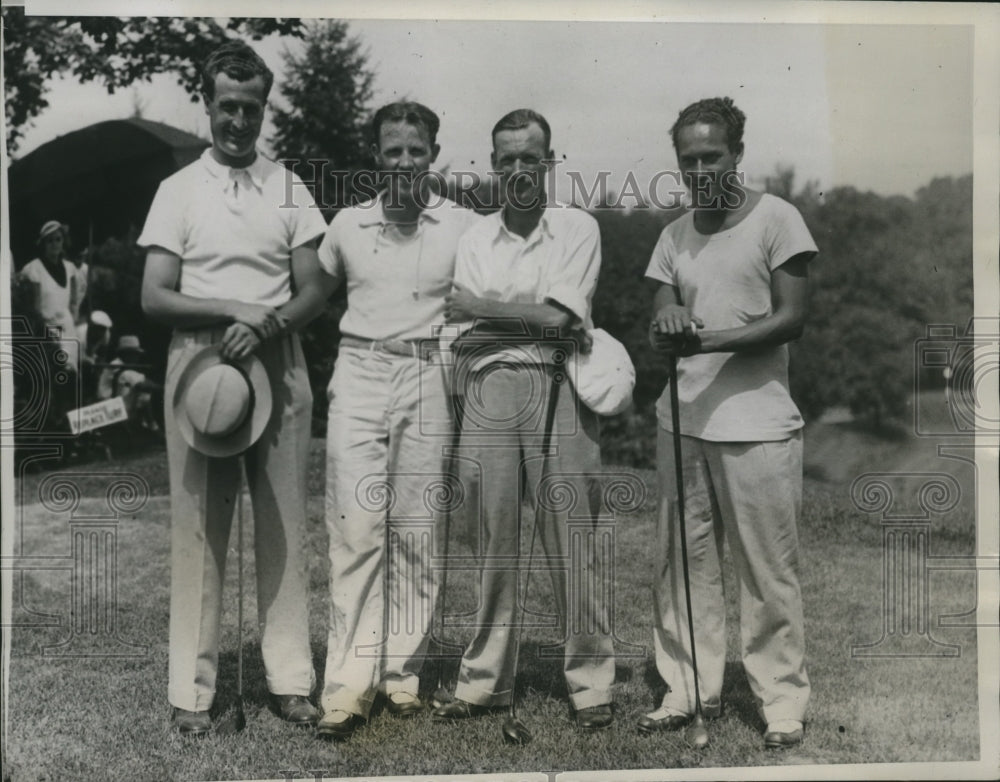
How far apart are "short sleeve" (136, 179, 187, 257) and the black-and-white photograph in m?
0.01

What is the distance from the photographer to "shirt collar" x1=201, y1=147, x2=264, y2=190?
157 inches

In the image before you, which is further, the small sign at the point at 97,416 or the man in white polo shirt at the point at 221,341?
the small sign at the point at 97,416

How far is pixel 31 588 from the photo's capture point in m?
4.08

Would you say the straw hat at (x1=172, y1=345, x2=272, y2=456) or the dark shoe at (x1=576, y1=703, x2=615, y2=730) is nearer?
the straw hat at (x1=172, y1=345, x2=272, y2=456)

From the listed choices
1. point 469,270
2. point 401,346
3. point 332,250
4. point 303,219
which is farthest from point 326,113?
point 401,346

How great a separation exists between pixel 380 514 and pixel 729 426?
50.8 inches

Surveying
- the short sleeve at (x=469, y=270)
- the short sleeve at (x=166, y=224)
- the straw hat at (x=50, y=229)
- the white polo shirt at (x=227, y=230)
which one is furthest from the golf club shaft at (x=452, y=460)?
the straw hat at (x=50, y=229)

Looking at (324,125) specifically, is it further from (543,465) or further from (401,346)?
(543,465)

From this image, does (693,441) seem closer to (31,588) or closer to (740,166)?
(740,166)

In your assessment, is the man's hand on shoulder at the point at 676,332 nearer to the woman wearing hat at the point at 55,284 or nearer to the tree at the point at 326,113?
the tree at the point at 326,113

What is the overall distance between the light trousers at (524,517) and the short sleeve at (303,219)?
0.79 meters

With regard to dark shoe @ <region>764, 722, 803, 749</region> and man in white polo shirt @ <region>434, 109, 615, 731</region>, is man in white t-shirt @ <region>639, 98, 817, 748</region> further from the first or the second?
man in white polo shirt @ <region>434, 109, 615, 731</region>

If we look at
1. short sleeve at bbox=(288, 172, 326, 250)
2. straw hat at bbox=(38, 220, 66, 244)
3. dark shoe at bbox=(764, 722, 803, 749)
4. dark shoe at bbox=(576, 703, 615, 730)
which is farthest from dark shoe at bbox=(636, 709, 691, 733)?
straw hat at bbox=(38, 220, 66, 244)

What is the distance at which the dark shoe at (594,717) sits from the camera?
4.05 meters
